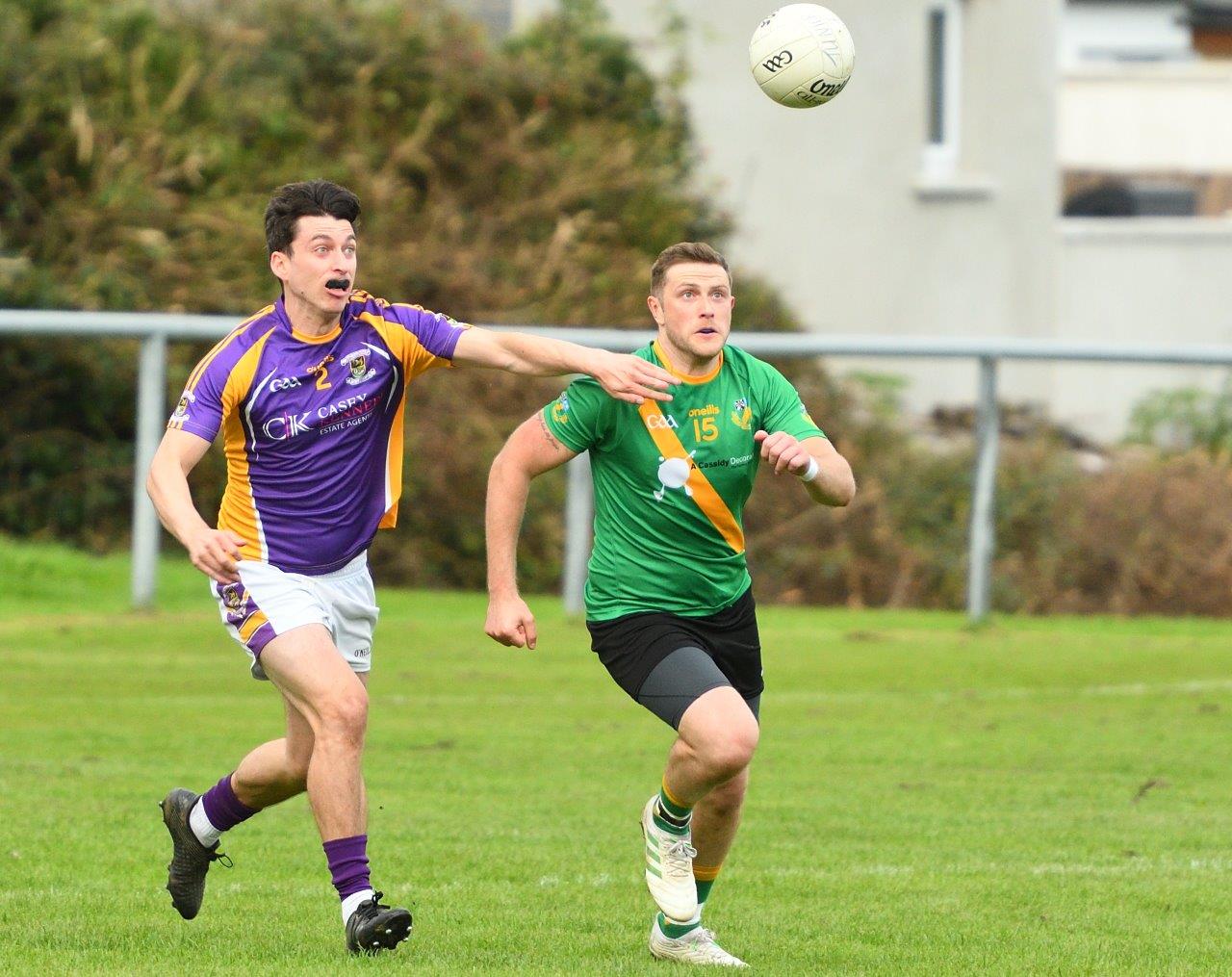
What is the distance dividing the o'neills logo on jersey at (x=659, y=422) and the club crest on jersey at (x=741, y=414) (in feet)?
0.60

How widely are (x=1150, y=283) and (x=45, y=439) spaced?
14013 mm

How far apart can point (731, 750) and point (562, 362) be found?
128cm

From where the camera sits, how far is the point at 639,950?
6195mm

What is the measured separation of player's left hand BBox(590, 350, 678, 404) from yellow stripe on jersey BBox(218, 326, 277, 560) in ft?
3.47

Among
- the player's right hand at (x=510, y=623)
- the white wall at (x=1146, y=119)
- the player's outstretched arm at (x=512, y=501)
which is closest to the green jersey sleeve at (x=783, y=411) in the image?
the player's outstretched arm at (x=512, y=501)

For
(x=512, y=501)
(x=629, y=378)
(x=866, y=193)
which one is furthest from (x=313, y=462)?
(x=866, y=193)

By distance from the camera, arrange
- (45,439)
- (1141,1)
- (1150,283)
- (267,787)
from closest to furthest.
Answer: (267,787) < (45,439) < (1150,283) < (1141,1)

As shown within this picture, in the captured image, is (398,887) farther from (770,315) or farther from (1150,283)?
(1150,283)

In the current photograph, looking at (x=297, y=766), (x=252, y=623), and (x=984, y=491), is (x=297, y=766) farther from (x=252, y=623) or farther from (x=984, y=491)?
(x=984, y=491)

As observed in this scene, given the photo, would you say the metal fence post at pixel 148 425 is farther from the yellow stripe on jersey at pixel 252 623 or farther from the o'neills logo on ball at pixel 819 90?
the yellow stripe on jersey at pixel 252 623

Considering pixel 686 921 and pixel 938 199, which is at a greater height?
pixel 938 199

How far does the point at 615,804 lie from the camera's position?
342 inches

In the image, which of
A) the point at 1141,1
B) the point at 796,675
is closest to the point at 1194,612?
the point at 796,675

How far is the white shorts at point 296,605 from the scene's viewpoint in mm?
6242
